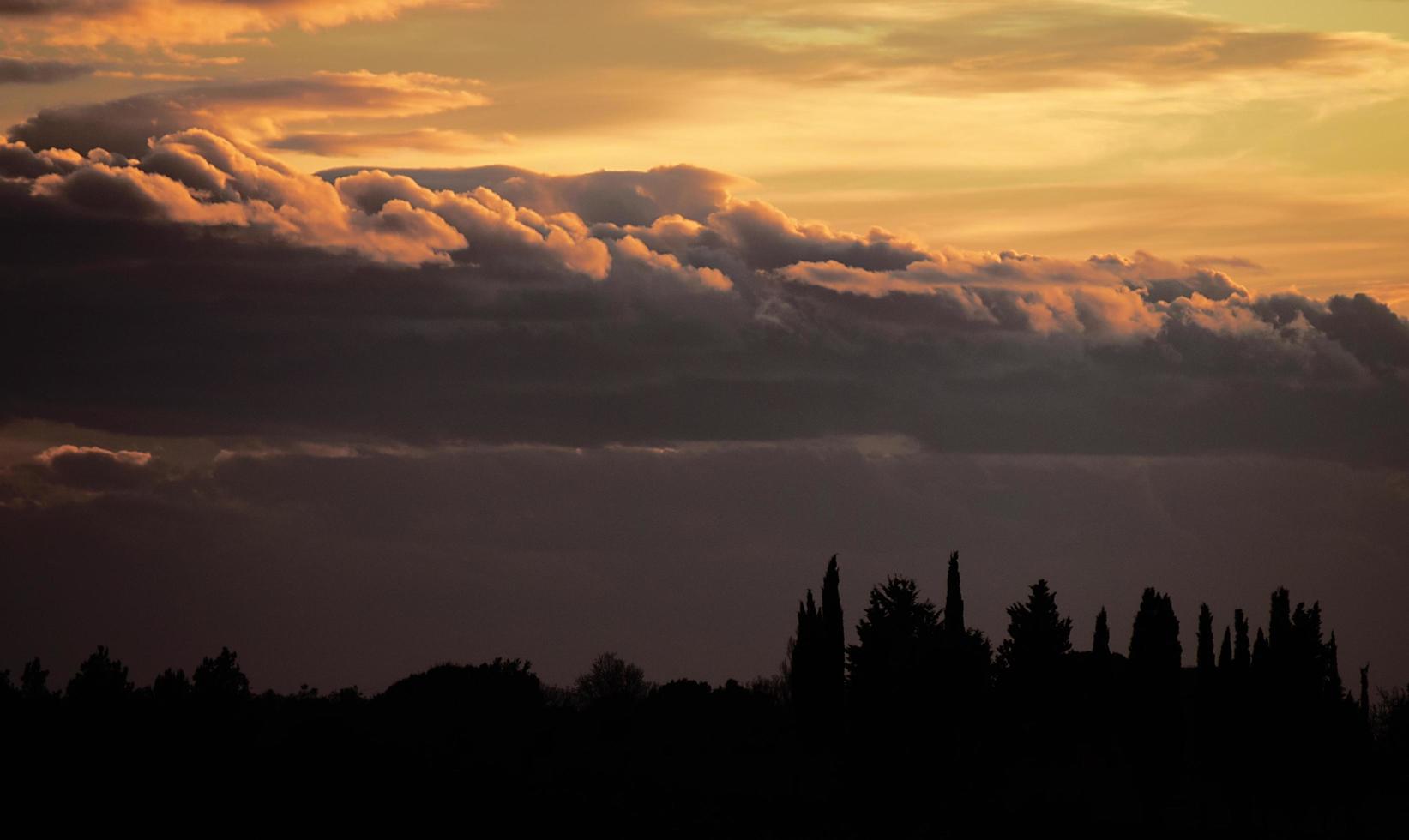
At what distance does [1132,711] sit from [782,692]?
358 ft

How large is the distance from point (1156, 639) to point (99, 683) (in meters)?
50.1

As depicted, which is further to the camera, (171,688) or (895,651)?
(895,651)

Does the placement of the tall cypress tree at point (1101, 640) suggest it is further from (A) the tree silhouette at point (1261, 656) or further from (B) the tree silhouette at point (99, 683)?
(B) the tree silhouette at point (99, 683)

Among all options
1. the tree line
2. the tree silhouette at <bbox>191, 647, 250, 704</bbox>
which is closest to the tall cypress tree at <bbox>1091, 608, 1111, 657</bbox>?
the tree line

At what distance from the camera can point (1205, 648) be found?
92188mm

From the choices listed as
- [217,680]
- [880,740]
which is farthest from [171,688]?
[880,740]

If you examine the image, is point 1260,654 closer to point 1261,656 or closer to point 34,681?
point 1261,656

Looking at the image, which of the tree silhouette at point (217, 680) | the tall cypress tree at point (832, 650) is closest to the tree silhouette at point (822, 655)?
the tall cypress tree at point (832, 650)

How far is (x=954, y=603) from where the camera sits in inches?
3967

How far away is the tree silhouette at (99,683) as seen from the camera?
74.0 metres

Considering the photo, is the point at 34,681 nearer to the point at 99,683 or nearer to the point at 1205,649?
the point at 99,683

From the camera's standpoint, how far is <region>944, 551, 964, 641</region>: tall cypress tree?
9956cm

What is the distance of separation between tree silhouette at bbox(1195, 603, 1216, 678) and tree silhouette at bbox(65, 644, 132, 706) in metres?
53.6

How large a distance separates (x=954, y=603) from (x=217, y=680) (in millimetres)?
45202
